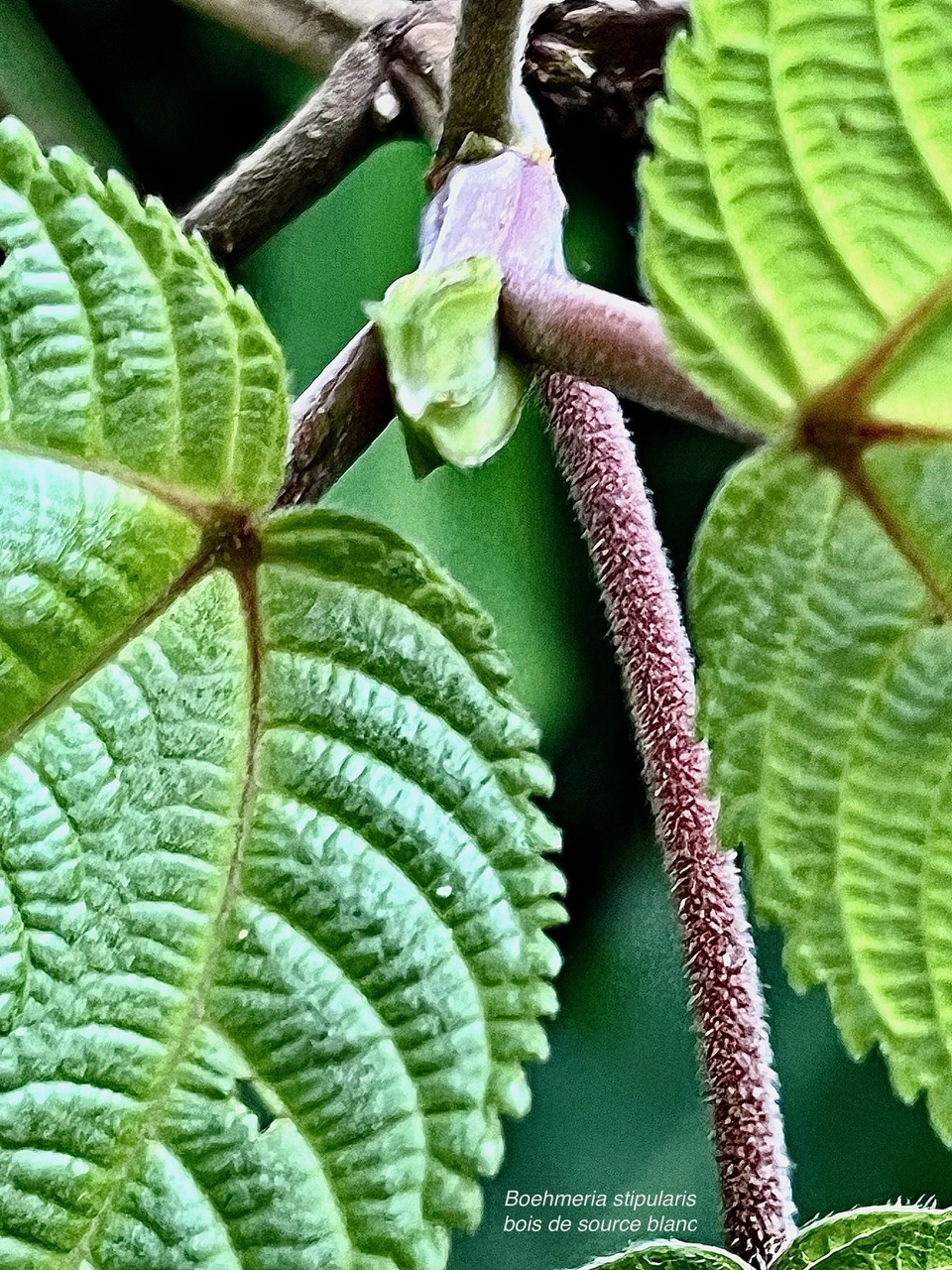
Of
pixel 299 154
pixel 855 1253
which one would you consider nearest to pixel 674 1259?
pixel 855 1253

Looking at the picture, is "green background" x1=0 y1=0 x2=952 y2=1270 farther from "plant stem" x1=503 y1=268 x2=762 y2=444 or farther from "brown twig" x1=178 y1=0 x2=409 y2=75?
"plant stem" x1=503 y1=268 x2=762 y2=444

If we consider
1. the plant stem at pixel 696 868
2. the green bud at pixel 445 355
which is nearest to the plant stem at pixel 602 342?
the green bud at pixel 445 355

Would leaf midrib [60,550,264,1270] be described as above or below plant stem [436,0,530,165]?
below

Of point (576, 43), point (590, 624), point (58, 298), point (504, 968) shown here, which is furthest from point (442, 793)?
point (576, 43)

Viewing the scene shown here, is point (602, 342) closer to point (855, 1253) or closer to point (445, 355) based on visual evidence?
point (445, 355)

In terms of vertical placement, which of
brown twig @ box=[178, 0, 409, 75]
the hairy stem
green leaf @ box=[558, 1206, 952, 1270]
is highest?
brown twig @ box=[178, 0, 409, 75]

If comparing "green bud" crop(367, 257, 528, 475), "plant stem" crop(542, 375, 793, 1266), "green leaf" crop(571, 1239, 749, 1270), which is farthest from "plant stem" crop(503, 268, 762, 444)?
"green leaf" crop(571, 1239, 749, 1270)
